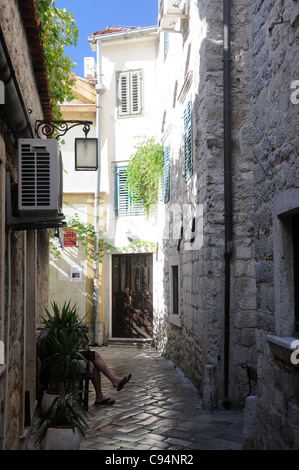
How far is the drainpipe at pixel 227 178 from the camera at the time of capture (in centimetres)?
648

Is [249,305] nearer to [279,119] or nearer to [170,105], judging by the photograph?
[279,119]

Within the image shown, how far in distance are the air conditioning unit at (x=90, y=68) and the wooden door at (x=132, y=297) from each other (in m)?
4.77

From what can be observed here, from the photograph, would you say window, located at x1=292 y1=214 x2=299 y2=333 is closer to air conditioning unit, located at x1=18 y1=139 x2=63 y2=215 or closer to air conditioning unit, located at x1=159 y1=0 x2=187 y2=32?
air conditioning unit, located at x1=18 y1=139 x2=63 y2=215

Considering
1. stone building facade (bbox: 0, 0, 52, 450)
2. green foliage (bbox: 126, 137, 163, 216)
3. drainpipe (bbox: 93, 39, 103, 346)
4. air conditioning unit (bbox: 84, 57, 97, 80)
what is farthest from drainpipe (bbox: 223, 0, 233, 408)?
air conditioning unit (bbox: 84, 57, 97, 80)

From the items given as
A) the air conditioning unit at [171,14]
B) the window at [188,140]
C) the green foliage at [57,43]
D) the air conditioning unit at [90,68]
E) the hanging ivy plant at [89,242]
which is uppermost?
the air conditioning unit at [90,68]

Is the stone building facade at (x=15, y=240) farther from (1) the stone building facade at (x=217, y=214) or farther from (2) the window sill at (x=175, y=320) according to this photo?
(2) the window sill at (x=175, y=320)

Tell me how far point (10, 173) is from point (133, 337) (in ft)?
31.0

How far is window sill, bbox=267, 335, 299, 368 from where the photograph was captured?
11.1 ft

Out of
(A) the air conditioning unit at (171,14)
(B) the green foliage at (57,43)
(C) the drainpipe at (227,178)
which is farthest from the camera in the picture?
(A) the air conditioning unit at (171,14)

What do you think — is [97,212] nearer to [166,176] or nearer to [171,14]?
[166,176]

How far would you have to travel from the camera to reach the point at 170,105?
36.2 feet

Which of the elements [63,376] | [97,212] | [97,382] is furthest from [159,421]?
[97,212]

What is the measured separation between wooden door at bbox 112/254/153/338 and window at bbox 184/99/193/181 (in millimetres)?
5066

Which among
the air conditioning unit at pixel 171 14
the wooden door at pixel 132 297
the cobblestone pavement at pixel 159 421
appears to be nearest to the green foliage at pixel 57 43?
the air conditioning unit at pixel 171 14
